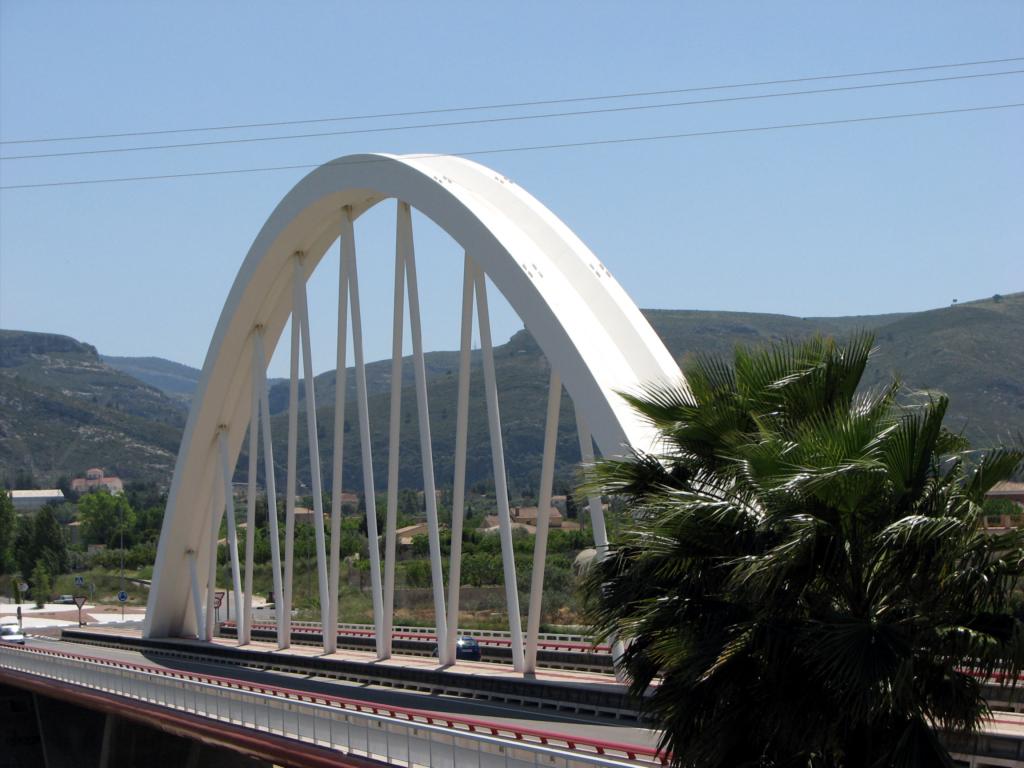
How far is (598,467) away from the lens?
1313cm

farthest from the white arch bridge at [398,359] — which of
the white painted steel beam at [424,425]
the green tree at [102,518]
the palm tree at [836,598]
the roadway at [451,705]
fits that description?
the green tree at [102,518]

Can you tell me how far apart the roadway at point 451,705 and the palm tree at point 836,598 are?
262 cm

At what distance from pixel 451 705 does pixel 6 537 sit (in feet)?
347

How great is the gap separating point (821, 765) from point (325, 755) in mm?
11897

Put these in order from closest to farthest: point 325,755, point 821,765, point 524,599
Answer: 1. point 821,765
2. point 325,755
3. point 524,599

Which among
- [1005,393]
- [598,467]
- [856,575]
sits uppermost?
[1005,393]

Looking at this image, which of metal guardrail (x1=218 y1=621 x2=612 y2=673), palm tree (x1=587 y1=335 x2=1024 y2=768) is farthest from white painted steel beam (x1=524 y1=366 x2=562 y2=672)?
palm tree (x1=587 y1=335 x2=1024 y2=768)

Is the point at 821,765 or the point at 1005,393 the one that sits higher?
the point at 1005,393

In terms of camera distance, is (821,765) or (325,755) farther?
(325,755)

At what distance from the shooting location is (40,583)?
105500mm

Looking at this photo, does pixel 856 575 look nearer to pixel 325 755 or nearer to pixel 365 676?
pixel 325 755

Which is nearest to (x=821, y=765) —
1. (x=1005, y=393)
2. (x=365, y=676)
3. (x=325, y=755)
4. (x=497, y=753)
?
(x=497, y=753)

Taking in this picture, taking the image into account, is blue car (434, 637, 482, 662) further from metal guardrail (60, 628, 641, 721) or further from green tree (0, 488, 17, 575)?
green tree (0, 488, 17, 575)

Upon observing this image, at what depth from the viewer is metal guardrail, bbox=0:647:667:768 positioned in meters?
17.1
